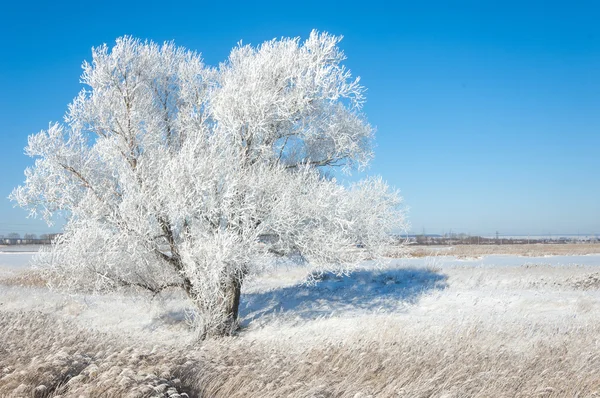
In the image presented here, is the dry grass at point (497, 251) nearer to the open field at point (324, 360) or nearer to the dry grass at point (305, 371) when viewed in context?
the open field at point (324, 360)

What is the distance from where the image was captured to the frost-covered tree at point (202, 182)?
13.6m

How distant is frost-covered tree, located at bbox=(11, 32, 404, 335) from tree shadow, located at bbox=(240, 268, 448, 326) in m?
3.11

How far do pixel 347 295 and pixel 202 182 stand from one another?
10.2 m

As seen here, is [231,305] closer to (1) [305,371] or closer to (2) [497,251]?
(1) [305,371]

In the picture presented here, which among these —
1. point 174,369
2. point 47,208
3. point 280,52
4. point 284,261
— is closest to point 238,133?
point 280,52

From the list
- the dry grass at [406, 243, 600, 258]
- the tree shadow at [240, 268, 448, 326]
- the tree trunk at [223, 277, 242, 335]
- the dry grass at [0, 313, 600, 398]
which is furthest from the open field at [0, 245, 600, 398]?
the dry grass at [406, 243, 600, 258]

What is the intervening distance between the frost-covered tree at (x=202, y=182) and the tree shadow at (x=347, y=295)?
3.11 m

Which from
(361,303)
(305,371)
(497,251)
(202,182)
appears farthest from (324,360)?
→ (497,251)

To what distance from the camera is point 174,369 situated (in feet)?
17.5

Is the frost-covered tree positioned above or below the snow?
above

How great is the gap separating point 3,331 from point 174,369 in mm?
4172

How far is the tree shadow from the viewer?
1831 cm

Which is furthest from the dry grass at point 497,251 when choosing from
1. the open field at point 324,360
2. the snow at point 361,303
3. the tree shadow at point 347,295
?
the open field at point 324,360

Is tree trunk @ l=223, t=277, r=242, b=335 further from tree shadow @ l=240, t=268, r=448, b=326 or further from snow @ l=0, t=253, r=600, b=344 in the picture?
tree shadow @ l=240, t=268, r=448, b=326
